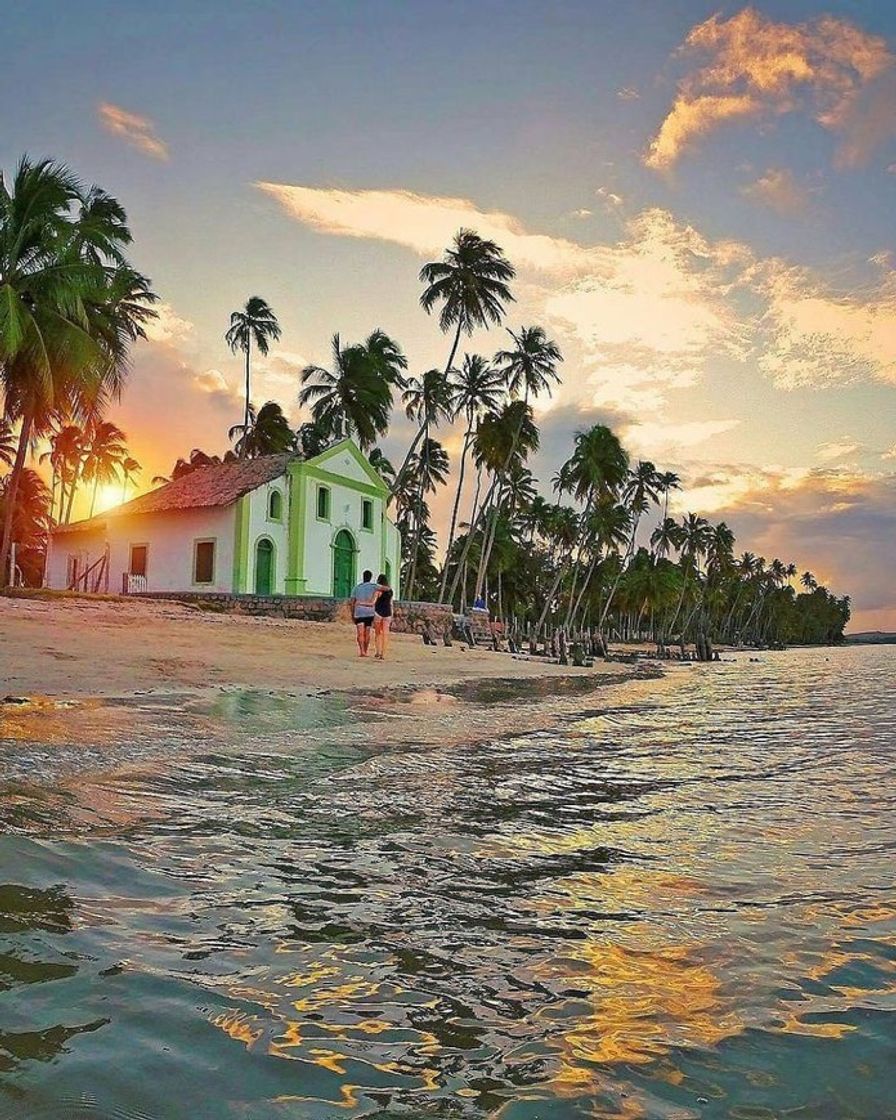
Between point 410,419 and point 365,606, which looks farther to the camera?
point 410,419

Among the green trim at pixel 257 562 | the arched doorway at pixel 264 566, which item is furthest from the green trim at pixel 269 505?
the arched doorway at pixel 264 566

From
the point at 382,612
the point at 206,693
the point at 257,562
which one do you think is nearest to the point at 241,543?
the point at 257,562

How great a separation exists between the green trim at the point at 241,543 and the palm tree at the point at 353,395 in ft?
38.9

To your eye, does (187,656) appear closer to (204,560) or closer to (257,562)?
(257,562)

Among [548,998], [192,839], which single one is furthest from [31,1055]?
[192,839]

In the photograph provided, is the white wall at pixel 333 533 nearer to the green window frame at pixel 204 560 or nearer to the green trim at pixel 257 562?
the green trim at pixel 257 562

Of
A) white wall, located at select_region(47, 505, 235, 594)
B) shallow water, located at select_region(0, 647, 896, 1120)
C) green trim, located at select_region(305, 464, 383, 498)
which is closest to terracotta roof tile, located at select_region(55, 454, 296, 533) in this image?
white wall, located at select_region(47, 505, 235, 594)

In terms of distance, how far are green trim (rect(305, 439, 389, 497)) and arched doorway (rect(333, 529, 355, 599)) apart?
7.86ft

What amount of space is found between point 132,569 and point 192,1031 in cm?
3490

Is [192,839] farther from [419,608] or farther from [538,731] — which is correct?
[419,608]

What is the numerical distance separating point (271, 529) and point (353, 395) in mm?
12508

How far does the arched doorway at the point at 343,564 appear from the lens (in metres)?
35.0

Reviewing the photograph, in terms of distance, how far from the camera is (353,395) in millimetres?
42281

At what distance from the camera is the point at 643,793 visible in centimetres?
487
